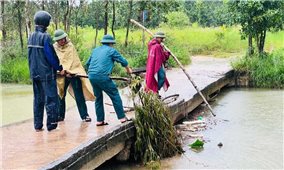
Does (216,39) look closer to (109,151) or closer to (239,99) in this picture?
(239,99)

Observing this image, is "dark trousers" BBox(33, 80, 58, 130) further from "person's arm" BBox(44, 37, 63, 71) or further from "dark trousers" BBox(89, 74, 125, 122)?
"dark trousers" BBox(89, 74, 125, 122)

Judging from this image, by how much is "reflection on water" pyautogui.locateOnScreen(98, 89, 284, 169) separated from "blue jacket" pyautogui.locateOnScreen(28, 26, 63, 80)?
1678 millimetres

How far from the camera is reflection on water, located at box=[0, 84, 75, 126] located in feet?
32.4

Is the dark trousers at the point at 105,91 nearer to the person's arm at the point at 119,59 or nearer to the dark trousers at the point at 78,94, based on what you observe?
the person's arm at the point at 119,59

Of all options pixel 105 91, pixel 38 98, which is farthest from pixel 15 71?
pixel 105 91

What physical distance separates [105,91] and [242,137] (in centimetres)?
301

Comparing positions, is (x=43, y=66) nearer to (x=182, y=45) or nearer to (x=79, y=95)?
(x=79, y=95)

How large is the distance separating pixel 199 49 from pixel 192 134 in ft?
44.4

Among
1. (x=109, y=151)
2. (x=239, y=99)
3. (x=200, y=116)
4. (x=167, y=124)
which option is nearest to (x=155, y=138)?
(x=167, y=124)

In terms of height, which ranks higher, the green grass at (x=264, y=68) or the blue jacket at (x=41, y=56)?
the blue jacket at (x=41, y=56)

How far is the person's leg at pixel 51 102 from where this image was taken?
6715mm

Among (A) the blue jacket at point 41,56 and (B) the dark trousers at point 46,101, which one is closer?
(A) the blue jacket at point 41,56

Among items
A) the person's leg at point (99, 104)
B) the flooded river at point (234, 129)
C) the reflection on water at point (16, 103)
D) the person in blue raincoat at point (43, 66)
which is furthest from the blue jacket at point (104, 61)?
the reflection on water at point (16, 103)

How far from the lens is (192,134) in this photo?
29.1 ft
